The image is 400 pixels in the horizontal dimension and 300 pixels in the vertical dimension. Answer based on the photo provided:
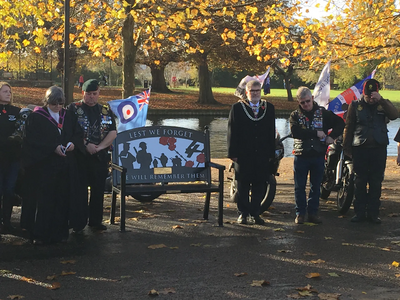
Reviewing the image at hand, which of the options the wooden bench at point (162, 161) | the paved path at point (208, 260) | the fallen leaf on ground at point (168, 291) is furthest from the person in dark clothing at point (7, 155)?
the fallen leaf on ground at point (168, 291)

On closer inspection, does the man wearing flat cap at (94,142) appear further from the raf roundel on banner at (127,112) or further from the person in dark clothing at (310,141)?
the raf roundel on banner at (127,112)

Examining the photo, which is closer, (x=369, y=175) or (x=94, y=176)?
(x=94, y=176)

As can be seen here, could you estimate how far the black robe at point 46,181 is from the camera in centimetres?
668

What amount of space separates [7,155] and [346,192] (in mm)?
4761

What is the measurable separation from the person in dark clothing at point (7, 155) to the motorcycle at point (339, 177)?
4607 mm

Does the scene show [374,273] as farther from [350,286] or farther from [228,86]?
[228,86]

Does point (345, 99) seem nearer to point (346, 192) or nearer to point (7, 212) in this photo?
point (346, 192)

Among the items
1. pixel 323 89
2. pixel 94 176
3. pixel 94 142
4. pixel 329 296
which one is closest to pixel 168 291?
pixel 329 296

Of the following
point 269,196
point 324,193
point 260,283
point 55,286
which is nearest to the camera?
point 55,286

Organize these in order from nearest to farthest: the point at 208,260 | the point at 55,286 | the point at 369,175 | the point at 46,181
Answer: the point at 55,286
the point at 208,260
the point at 46,181
the point at 369,175

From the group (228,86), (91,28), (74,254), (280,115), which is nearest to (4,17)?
(91,28)

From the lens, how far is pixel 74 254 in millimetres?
6367

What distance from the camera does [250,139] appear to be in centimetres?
781

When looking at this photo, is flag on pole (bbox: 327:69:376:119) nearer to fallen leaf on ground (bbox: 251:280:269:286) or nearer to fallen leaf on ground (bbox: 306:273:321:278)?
fallen leaf on ground (bbox: 306:273:321:278)
